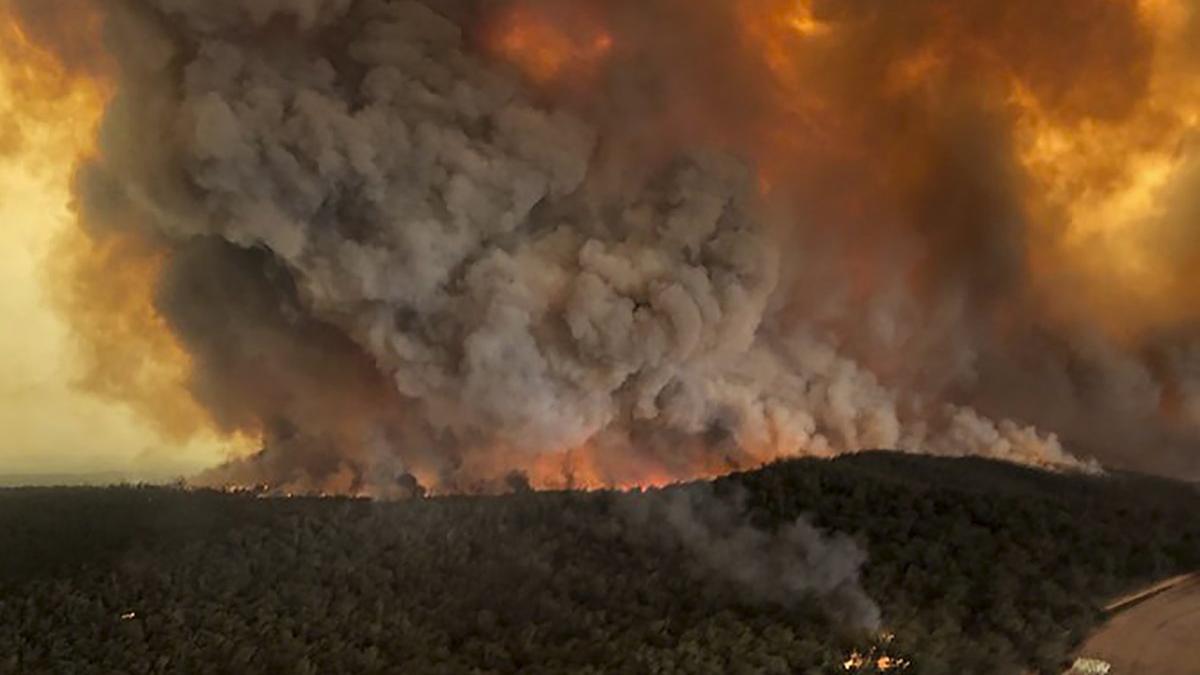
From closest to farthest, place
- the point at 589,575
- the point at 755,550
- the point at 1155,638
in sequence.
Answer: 1. the point at 1155,638
2. the point at 589,575
3. the point at 755,550

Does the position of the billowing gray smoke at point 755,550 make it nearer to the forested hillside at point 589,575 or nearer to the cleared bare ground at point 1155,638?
the forested hillside at point 589,575

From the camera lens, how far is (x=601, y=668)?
20531 mm

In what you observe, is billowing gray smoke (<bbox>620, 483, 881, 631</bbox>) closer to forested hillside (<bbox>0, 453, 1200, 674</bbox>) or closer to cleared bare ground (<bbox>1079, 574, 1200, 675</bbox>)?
forested hillside (<bbox>0, 453, 1200, 674</bbox>)

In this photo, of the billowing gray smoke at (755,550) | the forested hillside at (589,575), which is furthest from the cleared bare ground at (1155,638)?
the billowing gray smoke at (755,550)

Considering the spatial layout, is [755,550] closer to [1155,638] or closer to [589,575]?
[589,575]

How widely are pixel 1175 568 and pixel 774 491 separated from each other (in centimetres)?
930

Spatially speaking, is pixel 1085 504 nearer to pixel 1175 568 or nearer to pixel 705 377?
pixel 1175 568

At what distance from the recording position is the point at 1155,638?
22.9 meters

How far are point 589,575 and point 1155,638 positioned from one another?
37.2ft

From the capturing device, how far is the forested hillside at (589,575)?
842 inches

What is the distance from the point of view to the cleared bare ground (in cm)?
2178

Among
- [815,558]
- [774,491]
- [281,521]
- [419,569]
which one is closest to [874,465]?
[774,491]

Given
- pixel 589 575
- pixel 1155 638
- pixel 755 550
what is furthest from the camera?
pixel 755 550

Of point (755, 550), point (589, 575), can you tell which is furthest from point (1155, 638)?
point (589, 575)
